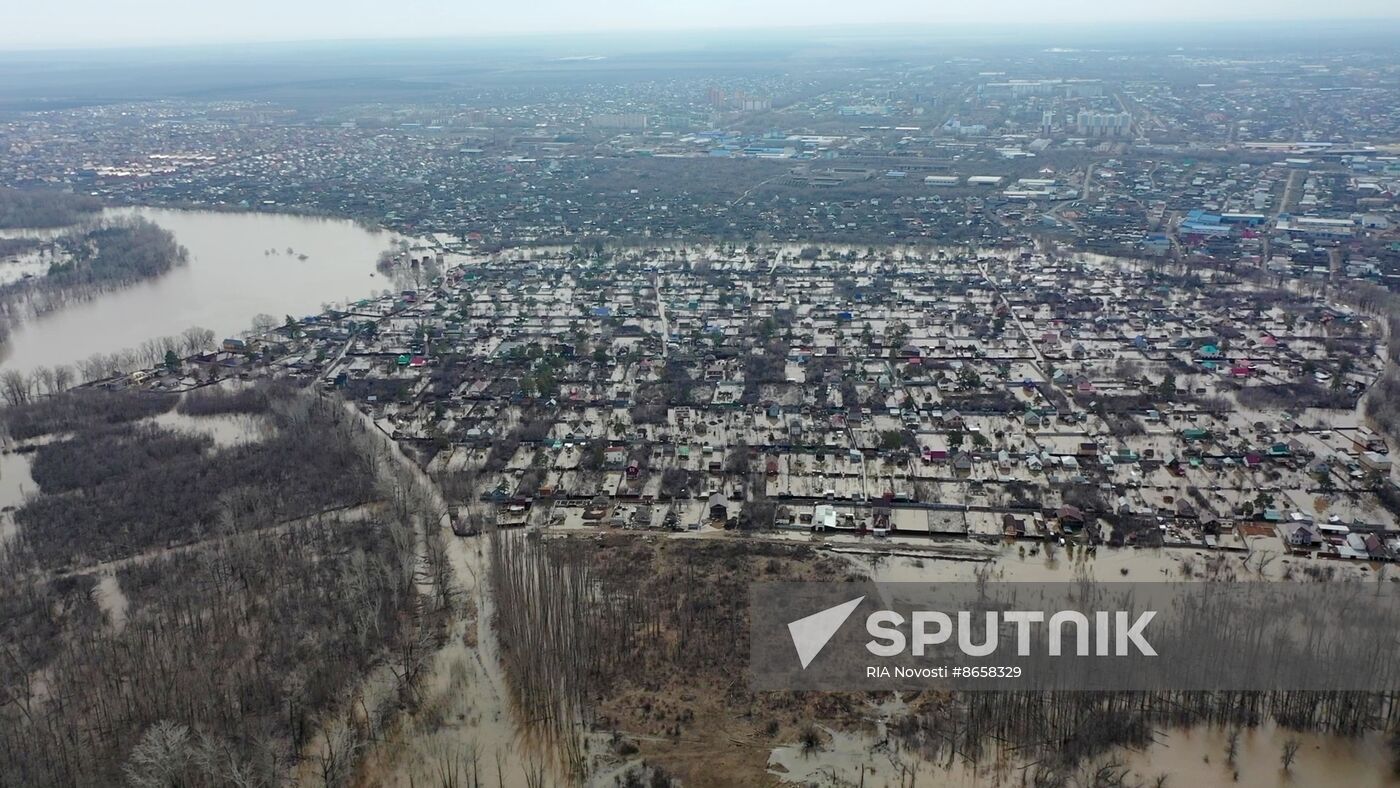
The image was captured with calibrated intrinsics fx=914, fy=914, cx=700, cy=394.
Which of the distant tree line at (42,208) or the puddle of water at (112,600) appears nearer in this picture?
the puddle of water at (112,600)

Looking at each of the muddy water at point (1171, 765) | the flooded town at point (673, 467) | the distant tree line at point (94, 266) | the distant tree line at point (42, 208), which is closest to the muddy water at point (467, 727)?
the flooded town at point (673, 467)

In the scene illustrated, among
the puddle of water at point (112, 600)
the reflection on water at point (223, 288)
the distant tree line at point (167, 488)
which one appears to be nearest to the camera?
the puddle of water at point (112, 600)

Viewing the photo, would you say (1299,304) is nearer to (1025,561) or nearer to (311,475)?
(1025,561)

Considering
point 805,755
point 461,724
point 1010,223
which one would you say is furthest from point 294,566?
point 1010,223

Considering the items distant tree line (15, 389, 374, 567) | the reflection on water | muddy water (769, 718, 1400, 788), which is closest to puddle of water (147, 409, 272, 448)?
distant tree line (15, 389, 374, 567)

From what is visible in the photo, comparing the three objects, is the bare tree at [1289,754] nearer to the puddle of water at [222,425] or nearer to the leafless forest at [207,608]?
the leafless forest at [207,608]

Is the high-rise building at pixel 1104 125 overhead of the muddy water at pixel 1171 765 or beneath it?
overhead

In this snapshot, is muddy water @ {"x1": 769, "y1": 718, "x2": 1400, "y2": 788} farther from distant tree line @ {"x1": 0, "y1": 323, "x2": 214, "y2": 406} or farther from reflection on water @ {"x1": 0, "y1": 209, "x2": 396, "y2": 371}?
reflection on water @ {"x1": 0, "y1": 209, "x2": 396, "y2": 371}
